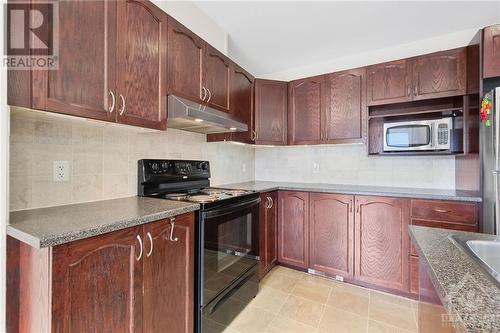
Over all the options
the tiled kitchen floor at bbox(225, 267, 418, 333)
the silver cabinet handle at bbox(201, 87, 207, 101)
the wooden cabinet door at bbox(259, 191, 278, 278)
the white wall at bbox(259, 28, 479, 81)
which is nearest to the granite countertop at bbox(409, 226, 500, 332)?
the tiled kitchen floor at bbox(225, 267, 418, 333)

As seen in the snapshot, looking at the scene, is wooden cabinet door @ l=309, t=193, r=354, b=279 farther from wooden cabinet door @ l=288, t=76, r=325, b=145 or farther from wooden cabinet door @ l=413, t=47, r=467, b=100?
wooden cabinet door @ l=413, t=47, r=467, b=100

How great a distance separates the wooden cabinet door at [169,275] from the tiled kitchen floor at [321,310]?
533 millimetres

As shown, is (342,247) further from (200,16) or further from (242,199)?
(200,16)

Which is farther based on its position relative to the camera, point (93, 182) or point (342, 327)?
point (342, 327)

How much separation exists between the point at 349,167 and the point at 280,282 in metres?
1.49

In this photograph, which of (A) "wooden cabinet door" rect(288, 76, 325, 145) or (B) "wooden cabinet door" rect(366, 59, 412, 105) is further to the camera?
(A) "wooden cabinet door" rect(288, 76, 325, 145)

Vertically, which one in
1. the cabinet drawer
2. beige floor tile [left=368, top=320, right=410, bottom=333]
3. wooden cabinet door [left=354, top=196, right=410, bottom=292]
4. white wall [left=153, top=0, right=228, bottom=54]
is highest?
white wall [left=153, top=0, right=228, bottom=54]

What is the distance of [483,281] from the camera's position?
2.03 ft

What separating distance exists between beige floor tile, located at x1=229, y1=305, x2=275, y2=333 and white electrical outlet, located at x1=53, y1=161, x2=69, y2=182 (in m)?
1.46

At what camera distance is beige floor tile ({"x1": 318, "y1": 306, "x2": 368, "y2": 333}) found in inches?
65.8

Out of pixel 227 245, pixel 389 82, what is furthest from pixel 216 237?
pixel 389 82

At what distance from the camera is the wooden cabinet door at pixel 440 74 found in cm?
204

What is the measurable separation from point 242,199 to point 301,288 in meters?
1.11

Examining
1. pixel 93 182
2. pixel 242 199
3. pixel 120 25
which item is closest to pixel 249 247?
pixel 242 199
